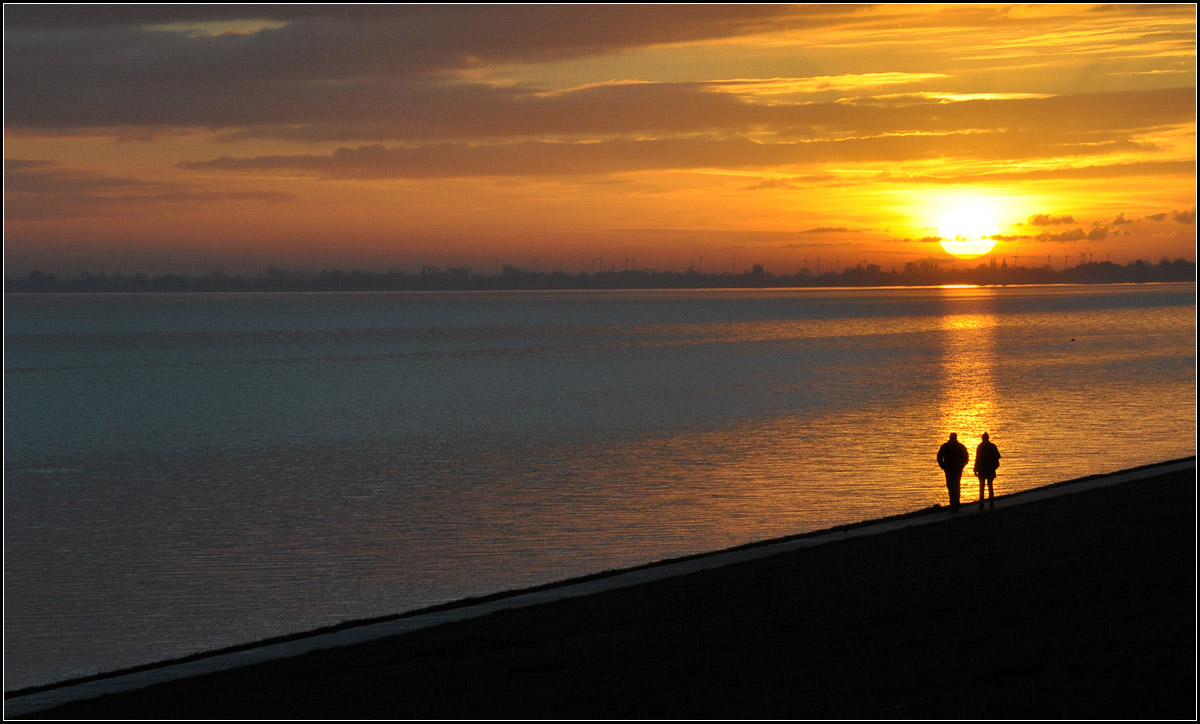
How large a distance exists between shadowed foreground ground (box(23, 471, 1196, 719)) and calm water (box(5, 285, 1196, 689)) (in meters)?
2.06

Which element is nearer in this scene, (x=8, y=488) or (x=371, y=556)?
(x=371, y=556)

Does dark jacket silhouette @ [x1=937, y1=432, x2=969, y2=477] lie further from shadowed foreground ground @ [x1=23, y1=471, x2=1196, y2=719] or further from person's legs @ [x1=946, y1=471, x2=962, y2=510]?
shadowed foreground ground @ [x1=23, y1=471, x2=1196, y2=719]

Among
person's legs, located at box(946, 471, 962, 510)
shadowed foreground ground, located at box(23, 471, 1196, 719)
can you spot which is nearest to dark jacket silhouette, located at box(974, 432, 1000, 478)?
person's legs, located at box(946, 471, 962, 510)

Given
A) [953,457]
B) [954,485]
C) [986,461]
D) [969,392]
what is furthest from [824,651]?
[969,392]

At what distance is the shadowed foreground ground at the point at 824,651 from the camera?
1020cm

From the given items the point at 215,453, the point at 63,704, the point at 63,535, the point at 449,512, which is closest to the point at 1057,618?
the point at 63,704

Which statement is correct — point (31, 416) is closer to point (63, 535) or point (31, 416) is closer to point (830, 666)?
point (63, 535)

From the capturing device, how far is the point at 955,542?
60.1ft

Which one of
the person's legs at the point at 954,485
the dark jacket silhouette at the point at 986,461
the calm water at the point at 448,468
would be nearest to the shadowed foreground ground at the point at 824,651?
the calm water at the point at 448,468

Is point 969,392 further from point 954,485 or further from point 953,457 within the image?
point 953,457

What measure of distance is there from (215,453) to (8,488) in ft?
33.1

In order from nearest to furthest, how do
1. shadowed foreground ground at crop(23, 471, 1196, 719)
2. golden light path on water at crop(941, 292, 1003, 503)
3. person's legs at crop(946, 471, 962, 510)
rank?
shadowed foreground ground at crop(23, 471, 1196, 719) → person's legs at crop(946, 471, 962, 510) → golden light path on water at crop(941, 292, 1003, 503)

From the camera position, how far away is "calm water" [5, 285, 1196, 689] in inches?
965

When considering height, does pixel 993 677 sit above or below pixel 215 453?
above
